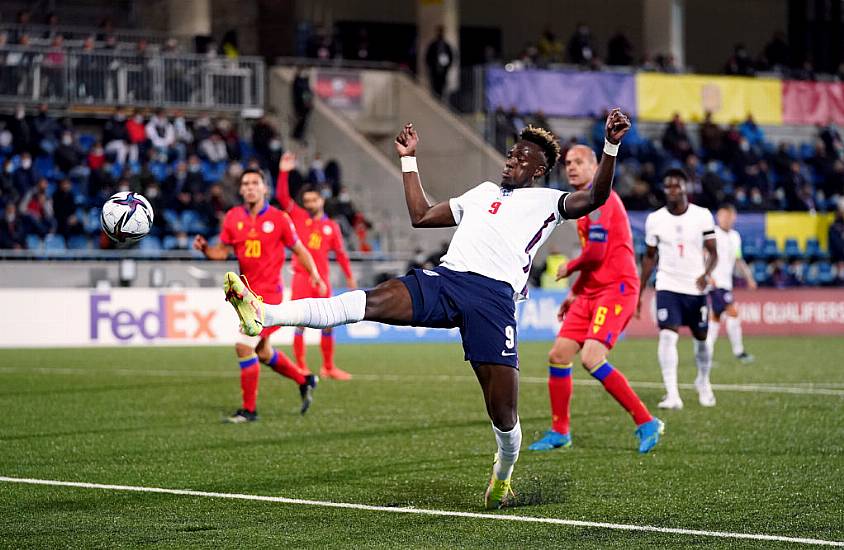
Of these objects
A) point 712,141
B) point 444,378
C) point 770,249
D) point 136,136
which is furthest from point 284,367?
point 712,141

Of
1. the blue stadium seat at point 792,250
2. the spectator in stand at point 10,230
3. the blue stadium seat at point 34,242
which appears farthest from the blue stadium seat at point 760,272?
the spectator in stand at point 10,230

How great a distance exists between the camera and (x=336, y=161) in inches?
1283

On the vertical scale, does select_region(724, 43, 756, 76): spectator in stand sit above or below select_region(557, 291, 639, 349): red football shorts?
above

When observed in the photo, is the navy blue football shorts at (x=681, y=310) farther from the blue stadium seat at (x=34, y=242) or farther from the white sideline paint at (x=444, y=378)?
the blue stadium seat at (x=34, y=242)

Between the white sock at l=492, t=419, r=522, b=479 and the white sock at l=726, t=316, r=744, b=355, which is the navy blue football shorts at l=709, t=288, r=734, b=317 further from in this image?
the white sock at l=492, t=419, r=522, b=479

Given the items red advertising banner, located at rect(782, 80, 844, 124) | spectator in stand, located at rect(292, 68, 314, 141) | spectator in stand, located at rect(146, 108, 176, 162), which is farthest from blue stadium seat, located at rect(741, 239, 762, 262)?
spectator in stand, located at rect(146, 108, 176, 162)

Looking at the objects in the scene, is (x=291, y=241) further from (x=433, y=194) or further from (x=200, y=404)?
(x=433, y=194)

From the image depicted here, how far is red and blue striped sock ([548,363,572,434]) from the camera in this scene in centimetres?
1079

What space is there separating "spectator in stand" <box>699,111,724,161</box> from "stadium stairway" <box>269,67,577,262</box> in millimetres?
6203

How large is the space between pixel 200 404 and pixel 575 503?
7132mm

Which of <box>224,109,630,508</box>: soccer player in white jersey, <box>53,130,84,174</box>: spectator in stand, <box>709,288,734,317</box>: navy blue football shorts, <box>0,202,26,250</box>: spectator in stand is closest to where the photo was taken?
<box>224,109,630,508</box>: soccer player in white jersey

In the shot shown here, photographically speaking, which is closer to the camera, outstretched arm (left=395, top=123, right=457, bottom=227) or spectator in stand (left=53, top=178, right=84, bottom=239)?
outstretched arm (left=395, top=123, right=457, bottom=227)

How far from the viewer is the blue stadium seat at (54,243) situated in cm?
2655

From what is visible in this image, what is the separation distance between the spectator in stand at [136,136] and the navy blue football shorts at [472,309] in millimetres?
21966
